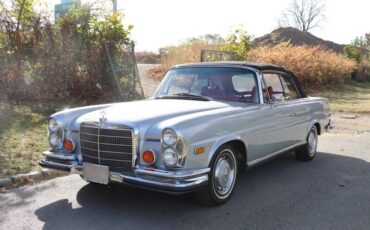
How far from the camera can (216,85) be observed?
562 cm

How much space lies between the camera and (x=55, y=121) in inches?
197

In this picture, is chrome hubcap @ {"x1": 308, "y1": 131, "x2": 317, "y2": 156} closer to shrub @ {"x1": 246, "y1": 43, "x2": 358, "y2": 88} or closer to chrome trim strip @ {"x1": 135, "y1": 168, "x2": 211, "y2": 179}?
chrome trim strip @ {"x1": 135, "y1": 168, "x2": 211, "y2": 179}

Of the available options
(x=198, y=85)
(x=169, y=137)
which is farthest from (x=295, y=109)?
(x=169, y=137)

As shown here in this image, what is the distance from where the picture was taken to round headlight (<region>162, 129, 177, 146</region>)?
407cm

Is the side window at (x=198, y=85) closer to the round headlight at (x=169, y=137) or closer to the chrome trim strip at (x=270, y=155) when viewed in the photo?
the chrome trim strip at (x=270, y=155)

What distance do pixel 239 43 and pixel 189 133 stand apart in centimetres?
1689

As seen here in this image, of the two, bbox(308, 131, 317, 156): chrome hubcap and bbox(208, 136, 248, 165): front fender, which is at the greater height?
bbox(208, 136, 248, 165): front fender

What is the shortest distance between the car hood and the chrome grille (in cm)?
10

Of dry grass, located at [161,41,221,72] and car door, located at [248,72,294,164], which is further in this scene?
dry grass, located at [161,41,221,72]

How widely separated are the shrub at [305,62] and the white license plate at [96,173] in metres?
16.2

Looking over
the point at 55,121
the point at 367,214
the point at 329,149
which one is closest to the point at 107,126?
the point at 55,121

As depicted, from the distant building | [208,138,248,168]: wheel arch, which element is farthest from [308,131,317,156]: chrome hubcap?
the distant building

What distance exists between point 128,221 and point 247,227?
A: 48.4 inches

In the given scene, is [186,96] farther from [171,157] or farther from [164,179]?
[164,179]
